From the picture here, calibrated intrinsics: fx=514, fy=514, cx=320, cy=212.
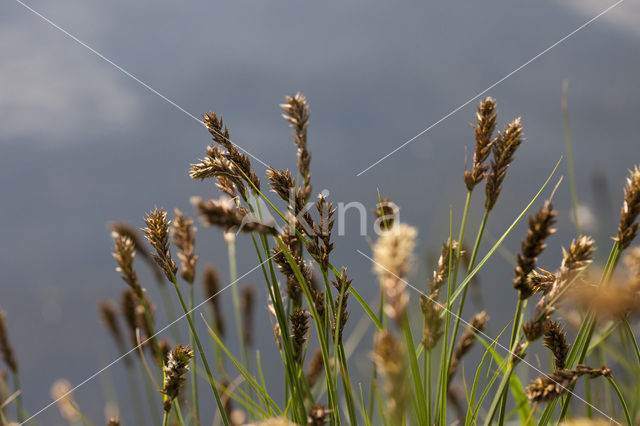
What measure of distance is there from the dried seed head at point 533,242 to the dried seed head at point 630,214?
0.21 metres

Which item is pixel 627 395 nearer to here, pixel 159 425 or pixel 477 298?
pixel 477 298

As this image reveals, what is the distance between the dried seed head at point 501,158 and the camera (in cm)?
138

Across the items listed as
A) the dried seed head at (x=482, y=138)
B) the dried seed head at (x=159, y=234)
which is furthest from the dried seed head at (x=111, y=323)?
the dried seed head at (x=482, y=138)

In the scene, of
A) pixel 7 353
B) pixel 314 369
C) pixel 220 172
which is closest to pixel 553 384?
pixel 220 172

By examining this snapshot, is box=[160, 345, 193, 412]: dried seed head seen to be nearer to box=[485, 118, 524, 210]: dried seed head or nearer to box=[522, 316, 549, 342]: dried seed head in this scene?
box=[522, 316, 549, 342]: dried seed head

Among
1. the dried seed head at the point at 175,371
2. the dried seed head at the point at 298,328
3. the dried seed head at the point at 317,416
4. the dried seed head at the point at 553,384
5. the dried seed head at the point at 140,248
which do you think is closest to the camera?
the dried seed head at the point at 317,416

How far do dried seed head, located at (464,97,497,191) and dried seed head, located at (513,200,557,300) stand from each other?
0.50 metres

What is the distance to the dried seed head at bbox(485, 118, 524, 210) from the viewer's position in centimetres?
138

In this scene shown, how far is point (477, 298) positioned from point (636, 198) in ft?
4.33

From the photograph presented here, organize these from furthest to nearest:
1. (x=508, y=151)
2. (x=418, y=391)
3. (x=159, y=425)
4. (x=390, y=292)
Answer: (x=159, y=425) → (x=508, y=151) → (x=418, y=391) → (x=390, y=292)

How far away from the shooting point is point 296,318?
1.26 m

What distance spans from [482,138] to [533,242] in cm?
55

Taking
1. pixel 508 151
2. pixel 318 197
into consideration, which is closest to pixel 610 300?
pixel 508 151

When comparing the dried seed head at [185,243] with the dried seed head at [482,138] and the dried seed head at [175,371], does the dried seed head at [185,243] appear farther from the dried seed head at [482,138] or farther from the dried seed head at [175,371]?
the dried seed head at [482,138]
